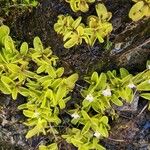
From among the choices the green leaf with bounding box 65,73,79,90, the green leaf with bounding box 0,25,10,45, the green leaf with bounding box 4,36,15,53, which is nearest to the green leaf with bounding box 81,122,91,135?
the green leaf with bounding box 65,73,79,90

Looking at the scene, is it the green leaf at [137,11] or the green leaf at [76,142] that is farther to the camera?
the green leaf at [76,142]

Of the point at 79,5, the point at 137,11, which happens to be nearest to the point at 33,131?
the point at 79,5

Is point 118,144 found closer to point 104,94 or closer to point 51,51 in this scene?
point 104,94

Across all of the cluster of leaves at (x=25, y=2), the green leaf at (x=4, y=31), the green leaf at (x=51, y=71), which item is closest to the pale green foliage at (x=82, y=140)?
the green leaf at (x=51, y=71)

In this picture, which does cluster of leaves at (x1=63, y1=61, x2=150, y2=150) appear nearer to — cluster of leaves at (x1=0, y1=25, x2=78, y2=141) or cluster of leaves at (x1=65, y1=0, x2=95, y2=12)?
cluster of leaves at (x1=0, y1=25, x2=78, y2=141)

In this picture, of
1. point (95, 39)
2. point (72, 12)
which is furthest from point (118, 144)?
point (72, 12)

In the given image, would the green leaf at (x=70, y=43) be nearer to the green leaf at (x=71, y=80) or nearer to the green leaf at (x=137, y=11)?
the green leaf at (x=71, y=80)

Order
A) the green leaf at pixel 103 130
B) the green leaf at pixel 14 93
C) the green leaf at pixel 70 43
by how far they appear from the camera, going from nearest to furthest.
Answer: the green leaf at pixel 70 43 → the green leaf at pixel 14 93 → the green leaf at pixel 103 130
